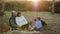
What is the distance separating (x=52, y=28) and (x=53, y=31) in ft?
0.19

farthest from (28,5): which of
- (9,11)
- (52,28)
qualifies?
(52,28)

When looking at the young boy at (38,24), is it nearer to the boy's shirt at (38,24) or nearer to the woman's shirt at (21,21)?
the boy's shirt at (38,24)

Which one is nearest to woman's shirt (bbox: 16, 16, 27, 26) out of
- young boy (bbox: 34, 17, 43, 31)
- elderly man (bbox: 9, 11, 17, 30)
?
elderly man (bbox: 9, 11, 17, 30)

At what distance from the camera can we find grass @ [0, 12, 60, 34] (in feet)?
9.66

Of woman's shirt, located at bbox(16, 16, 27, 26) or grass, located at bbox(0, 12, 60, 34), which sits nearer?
grass, located at bbox(0, 12, 60, 34)

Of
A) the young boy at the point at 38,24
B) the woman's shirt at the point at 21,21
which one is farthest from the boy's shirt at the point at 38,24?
the woman's shirt at the point at 21,21

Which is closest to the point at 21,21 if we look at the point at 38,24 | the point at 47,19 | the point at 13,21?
the point at 13,21

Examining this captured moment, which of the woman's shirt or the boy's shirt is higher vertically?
A: the woman's shirt

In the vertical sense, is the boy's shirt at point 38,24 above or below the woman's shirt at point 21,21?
below

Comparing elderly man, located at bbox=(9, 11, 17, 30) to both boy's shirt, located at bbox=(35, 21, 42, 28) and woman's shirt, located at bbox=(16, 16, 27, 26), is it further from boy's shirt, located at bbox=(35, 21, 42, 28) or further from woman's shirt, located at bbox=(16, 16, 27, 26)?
boy's shirt, located at bbox=(35, 21, 42, 28)

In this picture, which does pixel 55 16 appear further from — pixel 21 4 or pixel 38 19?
pixel 21 4

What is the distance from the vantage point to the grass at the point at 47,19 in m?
2.94

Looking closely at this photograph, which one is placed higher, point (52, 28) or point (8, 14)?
point (8, 14)

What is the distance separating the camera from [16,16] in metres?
3.09
